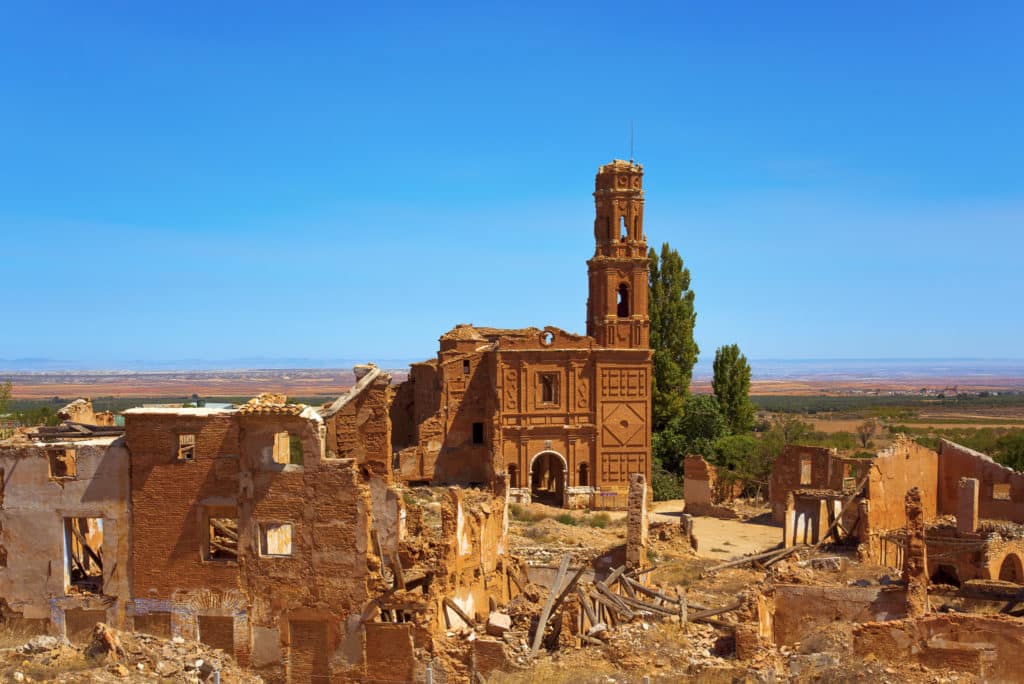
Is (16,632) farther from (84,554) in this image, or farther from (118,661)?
(118,661)

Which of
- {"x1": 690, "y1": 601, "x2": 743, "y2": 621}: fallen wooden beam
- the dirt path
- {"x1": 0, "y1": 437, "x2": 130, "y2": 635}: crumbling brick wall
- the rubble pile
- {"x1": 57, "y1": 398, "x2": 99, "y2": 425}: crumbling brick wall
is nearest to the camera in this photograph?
the rubble pile

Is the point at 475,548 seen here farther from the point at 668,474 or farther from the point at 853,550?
the point at 668,474

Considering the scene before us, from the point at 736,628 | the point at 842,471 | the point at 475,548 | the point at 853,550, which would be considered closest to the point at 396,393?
the point at 842,471

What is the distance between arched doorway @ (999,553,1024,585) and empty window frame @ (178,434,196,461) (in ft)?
62.1

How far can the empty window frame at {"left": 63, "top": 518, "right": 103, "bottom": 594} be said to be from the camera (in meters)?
18.8

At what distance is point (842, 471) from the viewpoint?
Answer: 35688 millimetres

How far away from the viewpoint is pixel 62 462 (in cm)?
1869

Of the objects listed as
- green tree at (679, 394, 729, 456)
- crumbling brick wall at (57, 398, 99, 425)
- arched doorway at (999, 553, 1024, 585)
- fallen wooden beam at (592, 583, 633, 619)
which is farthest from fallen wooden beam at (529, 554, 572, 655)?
green tree at (679, 394, 729, 456)

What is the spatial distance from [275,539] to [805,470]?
23.7m

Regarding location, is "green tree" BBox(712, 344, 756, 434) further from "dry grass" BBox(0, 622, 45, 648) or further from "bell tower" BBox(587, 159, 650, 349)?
"dry grass" BBox(0, 622, 45, 648)

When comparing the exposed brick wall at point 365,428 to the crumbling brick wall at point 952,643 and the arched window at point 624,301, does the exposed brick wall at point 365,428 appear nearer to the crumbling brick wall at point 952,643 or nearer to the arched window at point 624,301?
the crumbling brick wall at point 952,643

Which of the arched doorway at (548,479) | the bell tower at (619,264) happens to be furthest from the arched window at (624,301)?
the arched doorway at (548,479)

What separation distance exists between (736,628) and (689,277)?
40.2 m

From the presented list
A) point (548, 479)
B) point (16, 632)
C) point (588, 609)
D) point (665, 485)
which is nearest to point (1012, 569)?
point (588, 609)
